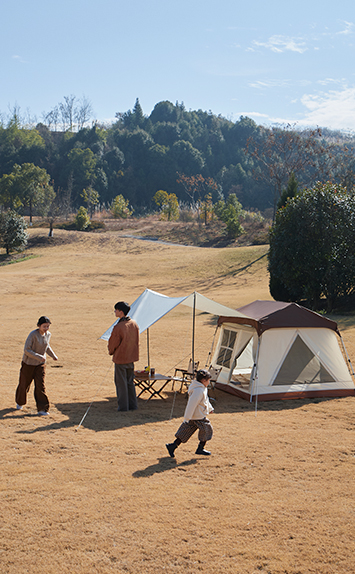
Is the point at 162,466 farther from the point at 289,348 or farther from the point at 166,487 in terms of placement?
the point at 289,348

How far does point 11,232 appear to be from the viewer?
43.8 m

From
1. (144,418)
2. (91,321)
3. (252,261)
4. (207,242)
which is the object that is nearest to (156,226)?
(207,242)

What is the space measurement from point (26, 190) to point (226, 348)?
199 feet

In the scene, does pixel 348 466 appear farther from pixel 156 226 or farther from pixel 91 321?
pixel 156 226

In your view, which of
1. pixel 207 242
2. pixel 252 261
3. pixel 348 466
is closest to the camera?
pixel 348 466

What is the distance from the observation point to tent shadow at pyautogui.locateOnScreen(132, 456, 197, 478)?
19.5ft

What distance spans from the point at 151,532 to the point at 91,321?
16411mm

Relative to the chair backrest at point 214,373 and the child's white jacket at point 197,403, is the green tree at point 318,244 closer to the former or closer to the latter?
the chair backrest at point 214,373

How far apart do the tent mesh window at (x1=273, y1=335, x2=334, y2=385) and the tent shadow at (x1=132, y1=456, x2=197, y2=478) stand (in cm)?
425

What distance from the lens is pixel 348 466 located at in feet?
20.8

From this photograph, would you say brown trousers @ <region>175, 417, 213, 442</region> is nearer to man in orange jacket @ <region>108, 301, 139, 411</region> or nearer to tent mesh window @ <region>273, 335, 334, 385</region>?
man in orange jacket @ <region>108, 301, 139, 411</region>

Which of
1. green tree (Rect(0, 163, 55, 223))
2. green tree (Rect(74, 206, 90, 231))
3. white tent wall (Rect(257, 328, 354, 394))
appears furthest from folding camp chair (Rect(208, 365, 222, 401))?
green tree (Rect(0, 163, 55, 223))

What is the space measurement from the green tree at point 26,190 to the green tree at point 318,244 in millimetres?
47335

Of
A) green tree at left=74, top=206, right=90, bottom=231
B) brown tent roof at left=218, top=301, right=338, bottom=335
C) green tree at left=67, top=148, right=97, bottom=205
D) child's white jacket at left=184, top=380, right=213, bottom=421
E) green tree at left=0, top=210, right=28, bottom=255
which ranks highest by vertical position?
green tree at left=67, top=148, right=97, bottom=205
